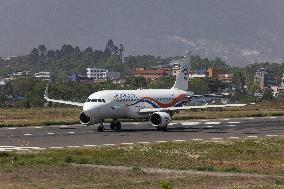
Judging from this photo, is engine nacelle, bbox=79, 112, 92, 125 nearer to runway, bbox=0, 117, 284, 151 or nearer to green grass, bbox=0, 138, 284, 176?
runway, bbox=0, 117, 284, 151

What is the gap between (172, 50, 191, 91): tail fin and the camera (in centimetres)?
9031

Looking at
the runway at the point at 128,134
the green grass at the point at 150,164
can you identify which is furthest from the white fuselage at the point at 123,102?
the green grass at the point at 150,164

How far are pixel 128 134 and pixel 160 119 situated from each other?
5743mm

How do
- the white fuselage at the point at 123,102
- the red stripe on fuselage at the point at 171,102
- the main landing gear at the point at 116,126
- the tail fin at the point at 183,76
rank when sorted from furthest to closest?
the tail fin at the point at 183,76 < the red stripe on fuselage at the point at 171,102 < the main landing gear at the point at 116,126 < the white fuselage at the point at 123,102

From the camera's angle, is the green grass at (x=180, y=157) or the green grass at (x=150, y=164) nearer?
the green grass at (x=150, y=164)

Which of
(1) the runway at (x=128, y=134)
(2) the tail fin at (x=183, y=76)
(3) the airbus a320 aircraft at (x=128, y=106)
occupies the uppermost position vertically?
(2) the tail fin at (x=183, y=76)

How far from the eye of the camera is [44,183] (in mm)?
34562

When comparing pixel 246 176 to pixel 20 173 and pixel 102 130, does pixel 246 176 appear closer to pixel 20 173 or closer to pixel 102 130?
pixel 20 173

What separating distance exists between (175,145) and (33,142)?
35.0 ft

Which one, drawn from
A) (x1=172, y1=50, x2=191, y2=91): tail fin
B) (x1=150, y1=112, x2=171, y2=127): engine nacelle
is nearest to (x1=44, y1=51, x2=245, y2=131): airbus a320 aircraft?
(x1=150, y1=112, x2=171, y2=127): engine nacelle

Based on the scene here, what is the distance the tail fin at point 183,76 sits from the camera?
90.3 meters

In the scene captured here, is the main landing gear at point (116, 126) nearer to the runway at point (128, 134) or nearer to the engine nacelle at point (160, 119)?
the runway at point (128, 134)

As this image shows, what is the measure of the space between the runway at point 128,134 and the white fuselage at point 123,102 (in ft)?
5.00

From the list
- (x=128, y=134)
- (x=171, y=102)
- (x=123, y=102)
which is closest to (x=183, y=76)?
(x=171, y=102)
